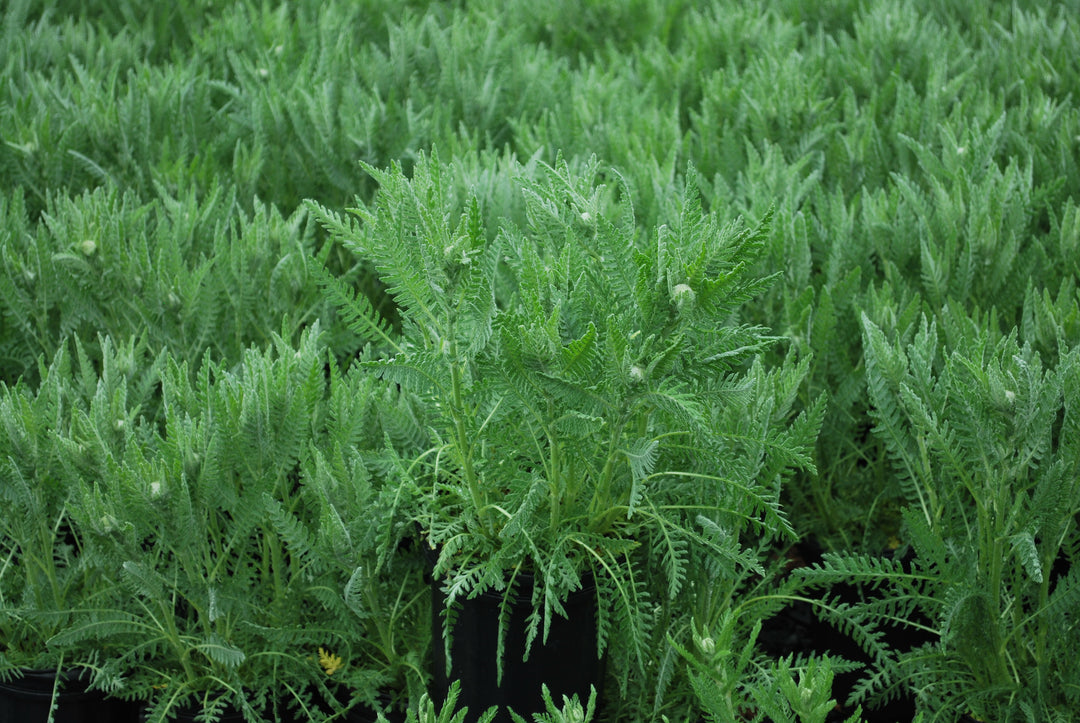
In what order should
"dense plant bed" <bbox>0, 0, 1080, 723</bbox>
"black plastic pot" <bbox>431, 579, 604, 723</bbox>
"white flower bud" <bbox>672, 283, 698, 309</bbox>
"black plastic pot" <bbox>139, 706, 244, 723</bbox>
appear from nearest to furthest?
1. "white flower bud" <bbox>672, 283, 698, 309</bbox>
2. "dense plant bed" <bbox>0, 0, 1080, 723</bbox>
3. "black plastic pot" <bbox>431, 579, 604, 723</bbox>
4. "black plastic pot" <bbox>139, 706, 244, 723</bbox>

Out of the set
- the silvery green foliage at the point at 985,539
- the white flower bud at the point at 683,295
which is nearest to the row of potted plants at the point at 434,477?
the white flower bud at the point at 683,295

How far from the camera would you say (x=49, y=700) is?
65.5 inches

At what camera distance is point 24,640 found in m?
1.75

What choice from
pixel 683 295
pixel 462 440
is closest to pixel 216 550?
pixel 462 440

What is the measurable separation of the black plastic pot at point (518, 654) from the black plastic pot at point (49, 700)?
1.94ft

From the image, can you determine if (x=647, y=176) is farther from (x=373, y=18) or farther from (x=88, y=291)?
(x=373, y=18)

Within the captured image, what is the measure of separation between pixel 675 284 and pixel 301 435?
67cm

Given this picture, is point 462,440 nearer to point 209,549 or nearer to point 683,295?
point 683,295

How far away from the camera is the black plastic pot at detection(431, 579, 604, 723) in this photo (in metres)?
1.50

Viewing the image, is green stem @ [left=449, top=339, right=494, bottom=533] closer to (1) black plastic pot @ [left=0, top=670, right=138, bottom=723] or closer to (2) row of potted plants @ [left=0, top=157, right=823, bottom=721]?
(2) row of potted plants @ [left=0, top=157, right=823, bottom=721]

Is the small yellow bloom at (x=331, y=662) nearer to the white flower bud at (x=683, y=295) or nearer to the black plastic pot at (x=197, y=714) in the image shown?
the black plastic pot at (x=197, y=714)

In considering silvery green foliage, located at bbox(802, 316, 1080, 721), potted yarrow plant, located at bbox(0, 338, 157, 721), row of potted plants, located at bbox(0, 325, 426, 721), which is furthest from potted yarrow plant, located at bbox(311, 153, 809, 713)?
potted yarrow plant, located at bbox(0, 338, 157, 721)

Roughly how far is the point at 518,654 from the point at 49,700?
0.77 meters

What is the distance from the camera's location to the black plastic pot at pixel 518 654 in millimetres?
1498
